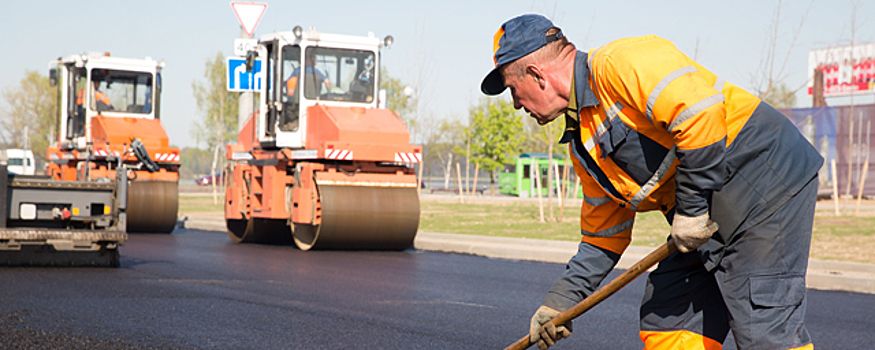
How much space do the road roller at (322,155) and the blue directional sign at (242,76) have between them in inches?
2.2

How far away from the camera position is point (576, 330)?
19.7 feet

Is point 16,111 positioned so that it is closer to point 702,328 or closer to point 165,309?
point 165,309

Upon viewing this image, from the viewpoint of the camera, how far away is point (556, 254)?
438 inches

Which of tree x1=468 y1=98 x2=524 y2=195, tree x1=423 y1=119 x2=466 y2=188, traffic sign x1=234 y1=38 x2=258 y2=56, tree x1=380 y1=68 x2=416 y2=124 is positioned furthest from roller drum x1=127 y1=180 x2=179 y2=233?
tree x1=423 y1=119 x2=466 y2=188

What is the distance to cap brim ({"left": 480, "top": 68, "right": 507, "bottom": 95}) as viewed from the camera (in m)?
2.98

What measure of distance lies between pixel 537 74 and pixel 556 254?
848cm

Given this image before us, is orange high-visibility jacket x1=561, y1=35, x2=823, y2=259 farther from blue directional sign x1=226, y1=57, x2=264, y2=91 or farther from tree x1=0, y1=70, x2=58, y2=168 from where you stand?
tree x1=0, y1=70, x2=58, y2=168

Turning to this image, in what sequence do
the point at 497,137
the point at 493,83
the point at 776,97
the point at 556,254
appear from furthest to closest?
the point at 497,137, the point at 776,97, the point at 556,254, the point at 493,83

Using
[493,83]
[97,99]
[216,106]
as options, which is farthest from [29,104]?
[493,83]

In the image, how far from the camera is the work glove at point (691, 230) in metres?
2.56

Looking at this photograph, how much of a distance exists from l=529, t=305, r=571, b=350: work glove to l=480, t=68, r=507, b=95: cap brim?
0.78m

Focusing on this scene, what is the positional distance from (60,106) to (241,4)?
4795mm

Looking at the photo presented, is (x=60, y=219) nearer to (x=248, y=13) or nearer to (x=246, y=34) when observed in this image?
(x=248, y=13)

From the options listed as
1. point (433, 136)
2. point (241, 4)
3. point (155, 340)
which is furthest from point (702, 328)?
point (433, 136)
